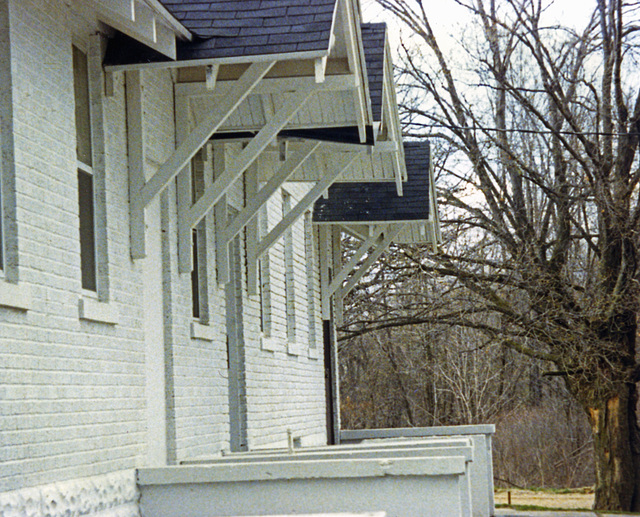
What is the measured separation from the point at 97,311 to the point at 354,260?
882 cm

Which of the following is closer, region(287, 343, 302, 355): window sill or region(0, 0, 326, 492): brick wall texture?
region(0, 0, 326, 492): brick wall texture

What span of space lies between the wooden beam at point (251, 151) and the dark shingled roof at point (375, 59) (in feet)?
4.82

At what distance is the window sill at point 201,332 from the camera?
29.7ft

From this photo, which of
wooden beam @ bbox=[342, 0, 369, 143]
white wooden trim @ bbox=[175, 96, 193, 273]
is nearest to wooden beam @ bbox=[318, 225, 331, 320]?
white wooden trim @ bbox=[175, 96, 193, 273]

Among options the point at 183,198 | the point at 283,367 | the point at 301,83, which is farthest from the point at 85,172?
the point at 283,367

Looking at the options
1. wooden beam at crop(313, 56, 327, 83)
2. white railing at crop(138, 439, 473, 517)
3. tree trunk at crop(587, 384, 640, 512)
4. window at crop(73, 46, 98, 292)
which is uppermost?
wooden beam at crop(313, 56, 327, 83)

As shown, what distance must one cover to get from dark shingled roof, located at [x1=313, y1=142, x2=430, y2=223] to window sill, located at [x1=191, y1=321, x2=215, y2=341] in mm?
5662

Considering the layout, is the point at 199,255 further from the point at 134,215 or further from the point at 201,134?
the point at 201,134

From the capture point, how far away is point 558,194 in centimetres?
1972

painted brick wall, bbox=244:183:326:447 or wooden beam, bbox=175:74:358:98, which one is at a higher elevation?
wooden beam, bbox=175:74:358:98

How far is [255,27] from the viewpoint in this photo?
24.1 ft

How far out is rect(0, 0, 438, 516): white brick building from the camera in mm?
5832

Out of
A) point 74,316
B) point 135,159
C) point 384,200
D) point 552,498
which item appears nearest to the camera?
point 74,316

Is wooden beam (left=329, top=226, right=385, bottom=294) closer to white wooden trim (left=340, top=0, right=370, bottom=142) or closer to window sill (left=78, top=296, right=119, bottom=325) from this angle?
white wooden trim (left=340, top=0, right=370, bottom=142)
